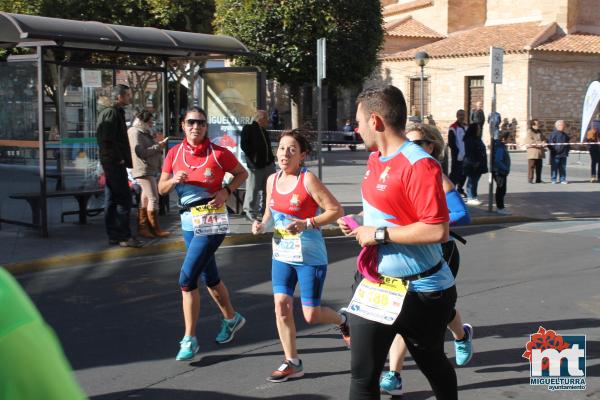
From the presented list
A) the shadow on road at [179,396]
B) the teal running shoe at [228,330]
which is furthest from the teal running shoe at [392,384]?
the teal running shoe at [228,330]

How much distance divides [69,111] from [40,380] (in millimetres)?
12580

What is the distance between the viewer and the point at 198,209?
593 cm

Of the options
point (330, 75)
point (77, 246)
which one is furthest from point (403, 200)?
point (330, 75)

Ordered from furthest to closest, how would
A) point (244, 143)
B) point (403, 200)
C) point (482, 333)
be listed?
point (244, 143) → point (482, 333) → point (403, 200)

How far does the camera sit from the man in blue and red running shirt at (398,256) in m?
3.70

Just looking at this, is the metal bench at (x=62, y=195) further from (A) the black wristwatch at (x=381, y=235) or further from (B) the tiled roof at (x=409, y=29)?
(B) the tiled roof at (x=409, y=29)

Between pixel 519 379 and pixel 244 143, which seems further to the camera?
pixel 244 143

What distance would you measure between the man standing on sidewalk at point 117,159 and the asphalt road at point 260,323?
705 mm

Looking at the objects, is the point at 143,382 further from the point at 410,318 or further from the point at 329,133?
the point at 329,133

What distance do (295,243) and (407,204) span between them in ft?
5.33

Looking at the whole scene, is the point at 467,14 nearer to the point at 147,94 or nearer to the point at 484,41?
the point at 484,41

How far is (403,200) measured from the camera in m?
3.76

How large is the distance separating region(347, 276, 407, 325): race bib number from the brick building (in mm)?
31549

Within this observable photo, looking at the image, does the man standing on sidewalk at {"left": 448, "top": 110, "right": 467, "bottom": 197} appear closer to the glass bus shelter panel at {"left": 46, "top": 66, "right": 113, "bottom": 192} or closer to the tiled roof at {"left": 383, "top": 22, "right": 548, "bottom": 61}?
the glass bus shelter panel at {"left": 46, "top": 66, "right": 113, "bottom": 192}
